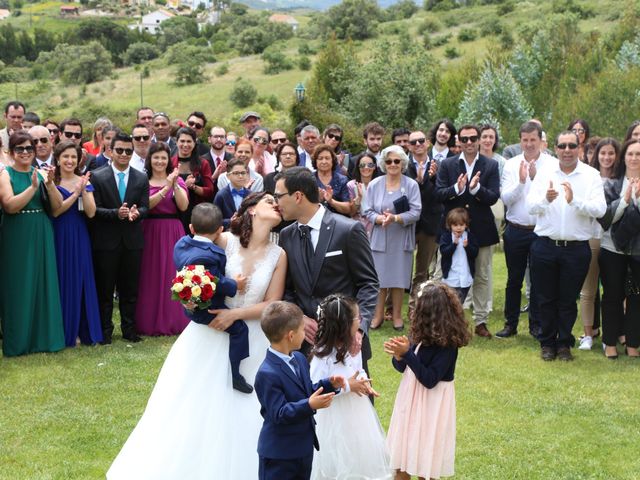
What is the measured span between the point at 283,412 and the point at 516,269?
6.33m

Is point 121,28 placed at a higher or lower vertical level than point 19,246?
higher

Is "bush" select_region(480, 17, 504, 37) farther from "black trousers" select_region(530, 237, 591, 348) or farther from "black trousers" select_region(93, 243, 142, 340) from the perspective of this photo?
"black trousers" select_region(93, 243, 142, 340)

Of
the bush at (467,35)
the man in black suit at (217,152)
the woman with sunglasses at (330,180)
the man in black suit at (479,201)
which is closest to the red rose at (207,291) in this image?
the woman with sunglasses at (330,180)

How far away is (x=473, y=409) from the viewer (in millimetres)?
7387

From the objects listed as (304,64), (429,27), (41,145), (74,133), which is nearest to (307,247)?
(41,145)

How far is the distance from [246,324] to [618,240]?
201 inches

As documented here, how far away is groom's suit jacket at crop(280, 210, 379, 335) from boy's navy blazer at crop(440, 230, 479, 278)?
4.69 meters

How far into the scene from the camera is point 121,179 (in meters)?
9.60

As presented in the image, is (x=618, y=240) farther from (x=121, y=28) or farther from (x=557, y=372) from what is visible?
(x=121, y=28)

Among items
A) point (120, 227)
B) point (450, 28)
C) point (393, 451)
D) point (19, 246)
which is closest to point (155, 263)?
point (120, 227)

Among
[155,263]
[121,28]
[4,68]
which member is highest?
[121,28]

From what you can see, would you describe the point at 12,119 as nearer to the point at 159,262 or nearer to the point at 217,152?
the point at 217,152

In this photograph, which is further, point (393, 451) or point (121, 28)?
point (121, 28)

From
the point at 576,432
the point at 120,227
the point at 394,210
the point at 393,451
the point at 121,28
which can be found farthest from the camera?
the point at 121,28
